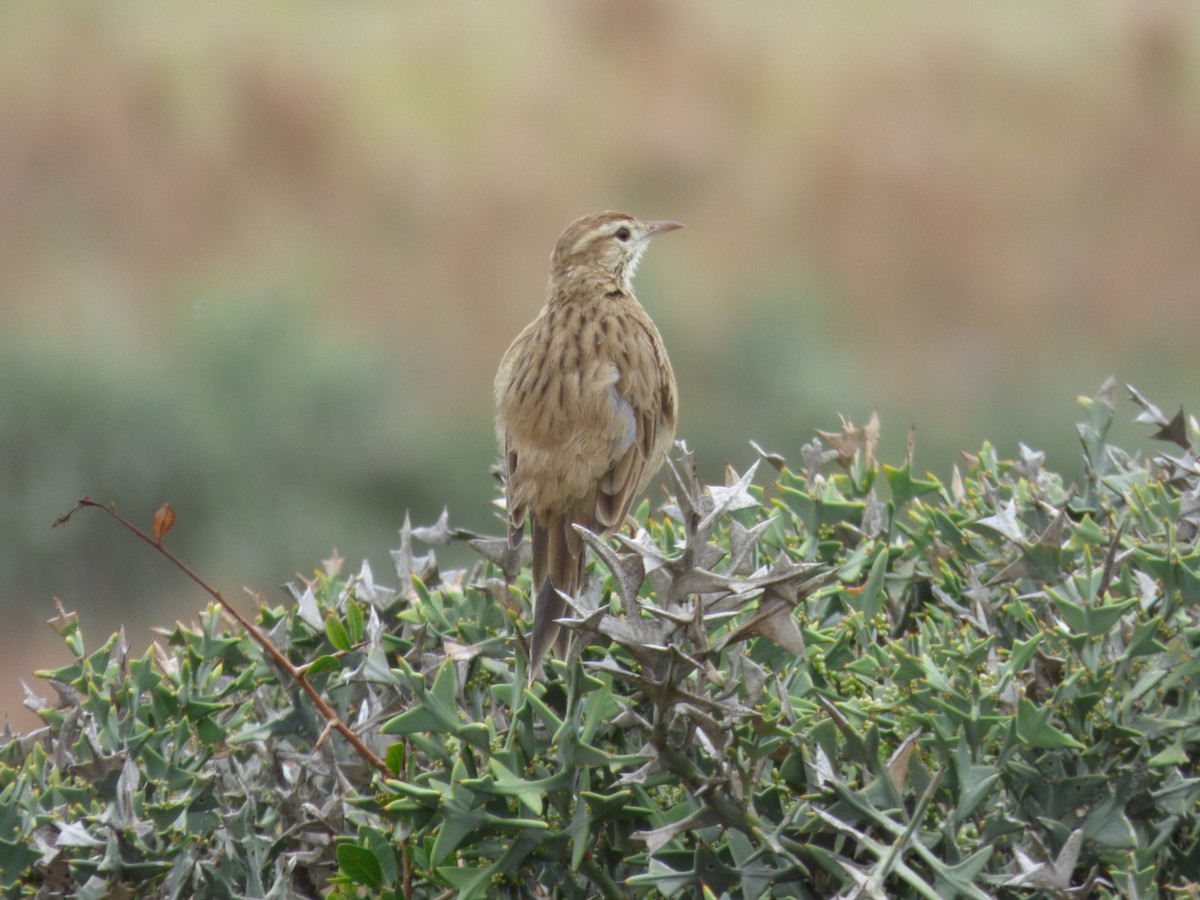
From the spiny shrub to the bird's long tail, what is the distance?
0.06 metres

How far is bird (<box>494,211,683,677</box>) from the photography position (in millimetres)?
4000

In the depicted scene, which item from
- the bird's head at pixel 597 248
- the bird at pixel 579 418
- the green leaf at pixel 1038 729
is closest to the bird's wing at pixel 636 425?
the bird at pixel 579 418

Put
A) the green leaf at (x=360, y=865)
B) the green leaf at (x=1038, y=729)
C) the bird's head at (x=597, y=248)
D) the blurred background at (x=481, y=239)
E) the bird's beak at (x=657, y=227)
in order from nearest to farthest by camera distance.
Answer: the green leaf at (x=1038, y=729)
the green leaf at (x=360, y=865)
the bird's head at (x=597, y=248)
the bird's beak at (x=657, y=227)
the blurred background at (x=481, y=239)

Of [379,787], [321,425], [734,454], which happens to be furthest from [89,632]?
[379,787]

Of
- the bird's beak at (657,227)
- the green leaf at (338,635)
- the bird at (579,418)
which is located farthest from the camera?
the bird's beak at (657,227)

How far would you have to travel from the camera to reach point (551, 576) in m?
3.32

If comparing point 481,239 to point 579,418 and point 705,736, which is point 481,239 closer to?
point 579,418

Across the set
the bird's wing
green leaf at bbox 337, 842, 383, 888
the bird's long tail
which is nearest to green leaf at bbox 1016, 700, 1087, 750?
the bird's long tail

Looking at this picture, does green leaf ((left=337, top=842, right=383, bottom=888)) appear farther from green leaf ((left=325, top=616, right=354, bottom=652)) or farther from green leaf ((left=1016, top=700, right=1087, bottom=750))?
green leaf ((left=1016, top=700, right=1087, bottom=750))

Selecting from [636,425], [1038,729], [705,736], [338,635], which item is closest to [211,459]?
[636,425]

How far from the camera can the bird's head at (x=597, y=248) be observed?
5508mm

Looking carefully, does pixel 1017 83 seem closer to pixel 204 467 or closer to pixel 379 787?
pixel 204 467

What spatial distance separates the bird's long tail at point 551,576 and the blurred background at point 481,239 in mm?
4698

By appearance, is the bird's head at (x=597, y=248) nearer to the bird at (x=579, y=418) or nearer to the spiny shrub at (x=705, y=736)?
the bird at (x=579, y=418)
